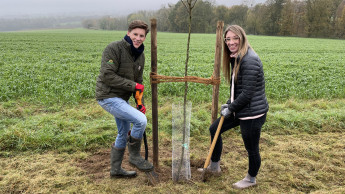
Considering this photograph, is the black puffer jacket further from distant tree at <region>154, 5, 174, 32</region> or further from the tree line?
distant tree at <region>154, 5, 174, 32</region>

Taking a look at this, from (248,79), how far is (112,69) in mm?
1557

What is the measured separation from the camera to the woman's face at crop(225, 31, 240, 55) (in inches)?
112

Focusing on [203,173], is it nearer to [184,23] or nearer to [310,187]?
[310,187]

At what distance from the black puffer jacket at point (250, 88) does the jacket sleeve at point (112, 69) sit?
130cm

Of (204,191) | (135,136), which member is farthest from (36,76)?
(204,191)

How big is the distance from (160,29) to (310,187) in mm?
75098

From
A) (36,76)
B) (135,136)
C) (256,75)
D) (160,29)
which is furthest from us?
(160,29)

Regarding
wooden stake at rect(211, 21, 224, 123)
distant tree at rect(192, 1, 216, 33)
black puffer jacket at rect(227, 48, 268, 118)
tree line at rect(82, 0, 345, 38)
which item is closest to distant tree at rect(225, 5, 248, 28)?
tree line at rect(82, 0, 345, 38)

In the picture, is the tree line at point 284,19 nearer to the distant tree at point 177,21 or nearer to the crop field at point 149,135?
the distant tree at point 177,21

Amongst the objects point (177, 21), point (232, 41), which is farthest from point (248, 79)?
point (177, 21)

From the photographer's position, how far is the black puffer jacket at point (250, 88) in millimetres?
2742

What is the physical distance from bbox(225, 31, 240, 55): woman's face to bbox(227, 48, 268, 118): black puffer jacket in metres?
0.16

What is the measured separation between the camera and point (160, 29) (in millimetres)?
75125

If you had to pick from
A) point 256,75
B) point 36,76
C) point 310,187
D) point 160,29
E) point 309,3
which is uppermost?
point 309,3
